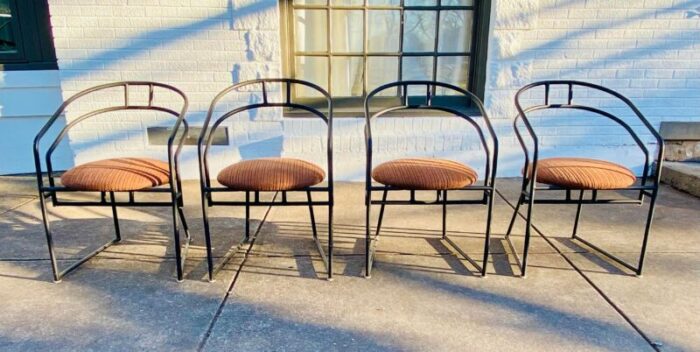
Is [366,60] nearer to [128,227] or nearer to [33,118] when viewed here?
[128,227]

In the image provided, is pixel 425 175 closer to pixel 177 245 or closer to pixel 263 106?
pixel 263 106

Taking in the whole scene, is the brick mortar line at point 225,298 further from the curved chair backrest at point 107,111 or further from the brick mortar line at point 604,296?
the brick mortar line at point 604,296

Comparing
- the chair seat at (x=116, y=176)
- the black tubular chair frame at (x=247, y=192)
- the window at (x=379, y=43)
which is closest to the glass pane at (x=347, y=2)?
the window at (x=379, y=43)

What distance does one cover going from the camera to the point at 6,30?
10.9 feet

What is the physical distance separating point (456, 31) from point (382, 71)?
2.05 feet

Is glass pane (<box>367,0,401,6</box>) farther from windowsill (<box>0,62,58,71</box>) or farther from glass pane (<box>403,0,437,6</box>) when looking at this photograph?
windowsill (<box>0,62,58,71</box>)

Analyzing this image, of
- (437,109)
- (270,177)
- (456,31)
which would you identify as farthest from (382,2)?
(270,177)

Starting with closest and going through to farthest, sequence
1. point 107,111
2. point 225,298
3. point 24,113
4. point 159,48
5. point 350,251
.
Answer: point 225,298 < point 107,111 < point 350,251 < point 159,48 < point 24,113

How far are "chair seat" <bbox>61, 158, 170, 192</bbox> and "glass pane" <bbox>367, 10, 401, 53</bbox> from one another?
6.43ft

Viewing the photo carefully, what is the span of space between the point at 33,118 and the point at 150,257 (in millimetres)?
2247

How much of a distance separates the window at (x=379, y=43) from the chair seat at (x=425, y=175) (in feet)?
4.91

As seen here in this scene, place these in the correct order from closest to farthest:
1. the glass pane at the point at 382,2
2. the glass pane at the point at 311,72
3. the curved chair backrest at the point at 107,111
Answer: the curved chair backrest at the point at 107,111, the glass pane at the point at 382,2, the glass pane at the point at 311,72

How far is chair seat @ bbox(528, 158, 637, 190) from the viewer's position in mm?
1850

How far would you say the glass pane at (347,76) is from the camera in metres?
3.41
